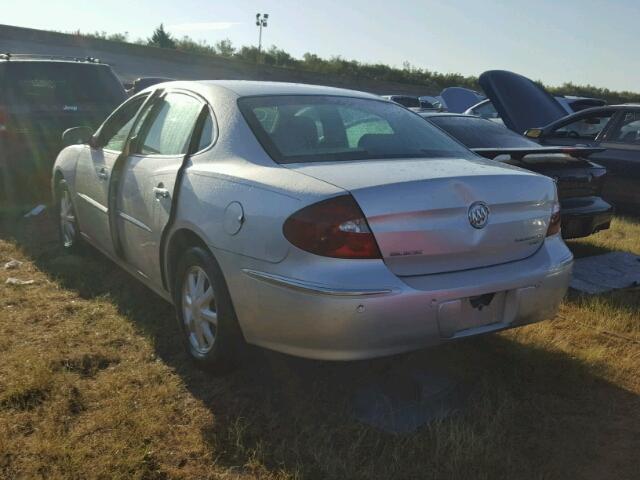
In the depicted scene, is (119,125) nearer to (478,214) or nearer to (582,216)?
(478,214)

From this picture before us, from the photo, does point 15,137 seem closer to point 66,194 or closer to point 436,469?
point 66,194

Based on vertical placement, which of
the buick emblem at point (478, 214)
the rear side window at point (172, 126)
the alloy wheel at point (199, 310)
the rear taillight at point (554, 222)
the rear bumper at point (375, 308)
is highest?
the rear side window at point (172, 126)

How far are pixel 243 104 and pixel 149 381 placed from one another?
1.47m

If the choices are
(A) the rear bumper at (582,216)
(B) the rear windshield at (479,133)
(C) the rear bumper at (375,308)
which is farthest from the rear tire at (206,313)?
(B) the rear windshield at (479,133)

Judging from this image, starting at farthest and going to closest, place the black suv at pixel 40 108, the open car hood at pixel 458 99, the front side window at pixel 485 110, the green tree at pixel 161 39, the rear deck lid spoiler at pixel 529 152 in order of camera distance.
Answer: the green tree at pixel 161 39 < the open car hood at pixel 458 99 < the front side window at pixel 485 110 < the black suv at pixel 40 108 < the rear deck lid spoiler at pixel 529 152

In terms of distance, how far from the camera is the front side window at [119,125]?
168 inches

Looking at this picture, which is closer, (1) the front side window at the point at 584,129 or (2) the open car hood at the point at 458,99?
(1) the front side window at the point at 584,129

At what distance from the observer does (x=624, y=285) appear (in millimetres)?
4633

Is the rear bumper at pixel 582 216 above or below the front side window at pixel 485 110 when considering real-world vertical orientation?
below

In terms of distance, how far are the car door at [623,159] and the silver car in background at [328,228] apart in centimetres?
403

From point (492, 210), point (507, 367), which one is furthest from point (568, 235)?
point (492, 210)

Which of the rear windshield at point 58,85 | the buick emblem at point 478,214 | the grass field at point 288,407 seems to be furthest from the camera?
the rear windshield at point 58,85

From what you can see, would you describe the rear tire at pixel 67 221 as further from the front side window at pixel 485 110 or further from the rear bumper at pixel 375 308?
the front side window at pixel 485 110

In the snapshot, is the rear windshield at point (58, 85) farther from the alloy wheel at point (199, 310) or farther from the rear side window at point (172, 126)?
the alloy wheel at point (199, 310)
